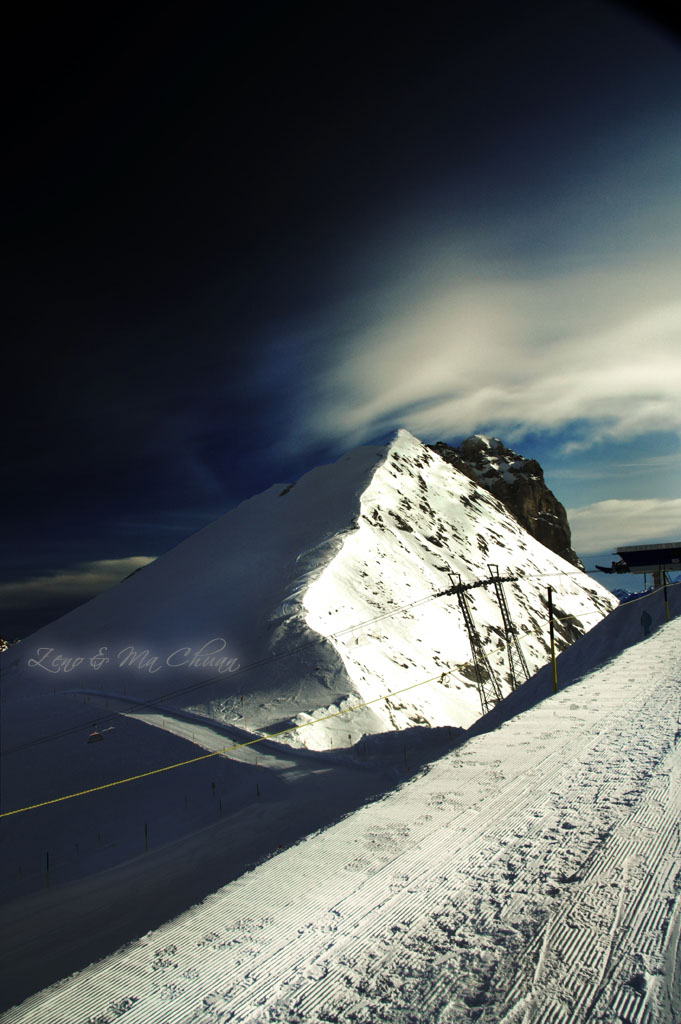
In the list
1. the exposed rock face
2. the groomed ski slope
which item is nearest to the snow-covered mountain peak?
the groomed ski slope

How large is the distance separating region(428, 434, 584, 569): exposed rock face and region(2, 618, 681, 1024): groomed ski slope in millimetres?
118666

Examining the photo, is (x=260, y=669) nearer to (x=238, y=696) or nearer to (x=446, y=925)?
(x=238, y=696)

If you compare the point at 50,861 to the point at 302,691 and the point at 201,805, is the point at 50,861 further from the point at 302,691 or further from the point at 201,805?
the point at 302,691

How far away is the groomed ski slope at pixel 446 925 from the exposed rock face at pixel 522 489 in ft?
389

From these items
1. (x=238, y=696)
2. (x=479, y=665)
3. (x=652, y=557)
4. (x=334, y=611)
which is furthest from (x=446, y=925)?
(x=652, y=557)

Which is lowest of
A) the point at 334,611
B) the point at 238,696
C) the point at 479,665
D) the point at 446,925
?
the point at 479,665

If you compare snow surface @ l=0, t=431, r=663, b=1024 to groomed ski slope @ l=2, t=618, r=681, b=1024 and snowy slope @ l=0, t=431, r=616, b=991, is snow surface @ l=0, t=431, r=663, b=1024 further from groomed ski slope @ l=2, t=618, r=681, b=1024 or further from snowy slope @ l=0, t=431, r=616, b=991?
groomed ski slope @ l=2, t=618, r=681, b=1024

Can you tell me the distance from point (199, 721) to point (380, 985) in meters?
32.6

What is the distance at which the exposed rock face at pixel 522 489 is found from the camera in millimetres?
126188

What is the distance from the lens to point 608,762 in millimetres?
8703

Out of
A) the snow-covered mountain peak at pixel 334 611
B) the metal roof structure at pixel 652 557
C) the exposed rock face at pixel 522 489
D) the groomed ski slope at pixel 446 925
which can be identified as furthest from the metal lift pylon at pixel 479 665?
the exposed rock face at pixel 522 489

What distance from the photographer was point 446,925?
5156 mm

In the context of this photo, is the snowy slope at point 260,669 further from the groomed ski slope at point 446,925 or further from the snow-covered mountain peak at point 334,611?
the groomed ski slope at point 446,925

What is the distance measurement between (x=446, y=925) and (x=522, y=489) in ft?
424
